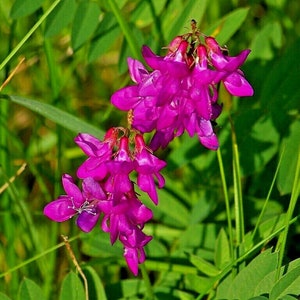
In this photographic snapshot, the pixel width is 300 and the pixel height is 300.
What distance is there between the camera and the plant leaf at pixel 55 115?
1702 millimetres

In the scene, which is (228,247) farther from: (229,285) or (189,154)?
(189,154)

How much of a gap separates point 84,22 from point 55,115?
27cm

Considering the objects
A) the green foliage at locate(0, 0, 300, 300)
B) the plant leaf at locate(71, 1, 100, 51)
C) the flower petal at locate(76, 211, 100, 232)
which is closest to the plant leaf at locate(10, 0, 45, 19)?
the green foliage at locate(0, 0, 300, 300)

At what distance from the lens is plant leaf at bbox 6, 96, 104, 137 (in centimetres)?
170

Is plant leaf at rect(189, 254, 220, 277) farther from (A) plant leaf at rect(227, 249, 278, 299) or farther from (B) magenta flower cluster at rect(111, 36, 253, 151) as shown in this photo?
(B) magenta flower cluster at rect(111, 36, 253, 151)

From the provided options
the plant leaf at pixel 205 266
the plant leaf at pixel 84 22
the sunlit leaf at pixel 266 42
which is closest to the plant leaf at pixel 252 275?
the plant leaf at pixel 205 266

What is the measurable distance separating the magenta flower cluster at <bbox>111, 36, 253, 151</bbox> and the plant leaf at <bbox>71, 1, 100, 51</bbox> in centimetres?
52

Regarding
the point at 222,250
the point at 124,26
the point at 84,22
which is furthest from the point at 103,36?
the point at 222,250

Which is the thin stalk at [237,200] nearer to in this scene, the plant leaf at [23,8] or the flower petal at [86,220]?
the flower petal at [86,220]

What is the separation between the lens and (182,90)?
4.17ft

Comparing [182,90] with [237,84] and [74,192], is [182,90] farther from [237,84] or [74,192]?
[74,192]

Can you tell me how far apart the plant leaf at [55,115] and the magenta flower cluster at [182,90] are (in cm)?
40

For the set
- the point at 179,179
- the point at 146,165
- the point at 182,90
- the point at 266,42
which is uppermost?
the point at 266,42

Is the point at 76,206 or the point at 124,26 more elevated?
the point at 124,26
